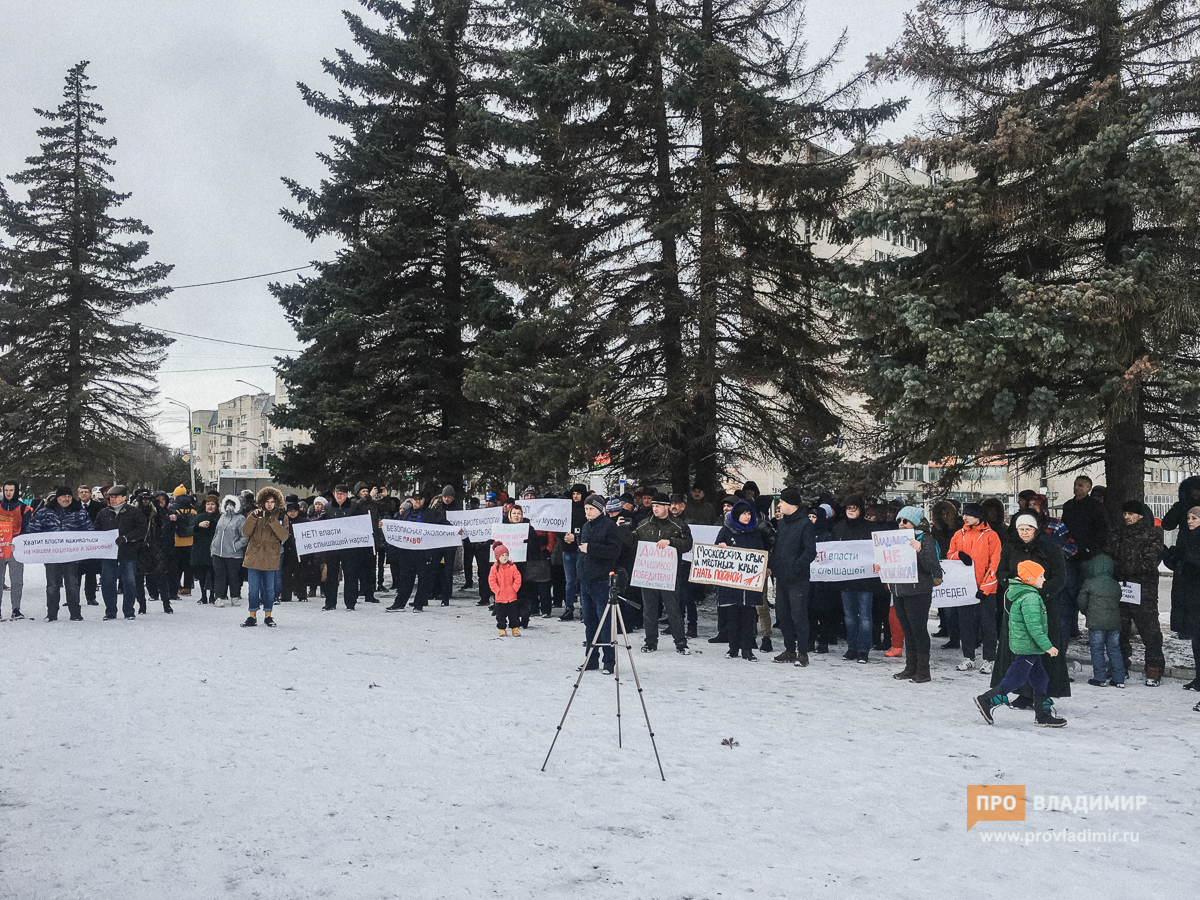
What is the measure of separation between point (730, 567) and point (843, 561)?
1.62 metres

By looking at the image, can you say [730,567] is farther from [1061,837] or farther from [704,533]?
[1061,837]

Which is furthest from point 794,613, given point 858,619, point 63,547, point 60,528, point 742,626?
point 60,528

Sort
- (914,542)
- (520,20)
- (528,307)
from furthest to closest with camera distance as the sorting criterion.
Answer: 1. (528,307)
2. (520,20)
3. (914,542)

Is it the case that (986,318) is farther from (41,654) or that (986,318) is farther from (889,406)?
(41,654)

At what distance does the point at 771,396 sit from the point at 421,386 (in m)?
A: 9.12

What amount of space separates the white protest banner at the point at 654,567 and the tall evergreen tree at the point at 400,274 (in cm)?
945

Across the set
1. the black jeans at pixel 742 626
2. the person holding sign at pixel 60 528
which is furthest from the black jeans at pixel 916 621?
the person holding sign at pixel 60 528

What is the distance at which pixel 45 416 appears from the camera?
3706 cm

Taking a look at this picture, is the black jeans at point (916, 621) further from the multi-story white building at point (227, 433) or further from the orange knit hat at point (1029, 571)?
the multi-story white building at point (227, 433)

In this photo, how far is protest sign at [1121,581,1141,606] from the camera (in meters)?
10.5

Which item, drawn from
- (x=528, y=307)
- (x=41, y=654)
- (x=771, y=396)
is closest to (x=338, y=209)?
(x=528, y=307)

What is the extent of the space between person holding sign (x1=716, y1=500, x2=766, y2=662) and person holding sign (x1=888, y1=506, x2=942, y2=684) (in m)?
1.88

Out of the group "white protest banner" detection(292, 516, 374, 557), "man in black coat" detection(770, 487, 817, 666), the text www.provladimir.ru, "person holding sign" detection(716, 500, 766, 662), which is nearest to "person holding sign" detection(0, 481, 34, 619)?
"white protest banner" detection(292, 516, 374, 557)

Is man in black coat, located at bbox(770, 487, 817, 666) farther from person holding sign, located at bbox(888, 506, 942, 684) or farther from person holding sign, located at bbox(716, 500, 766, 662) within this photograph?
person holding sign, located at bbox(888, 506, 942, 684)
